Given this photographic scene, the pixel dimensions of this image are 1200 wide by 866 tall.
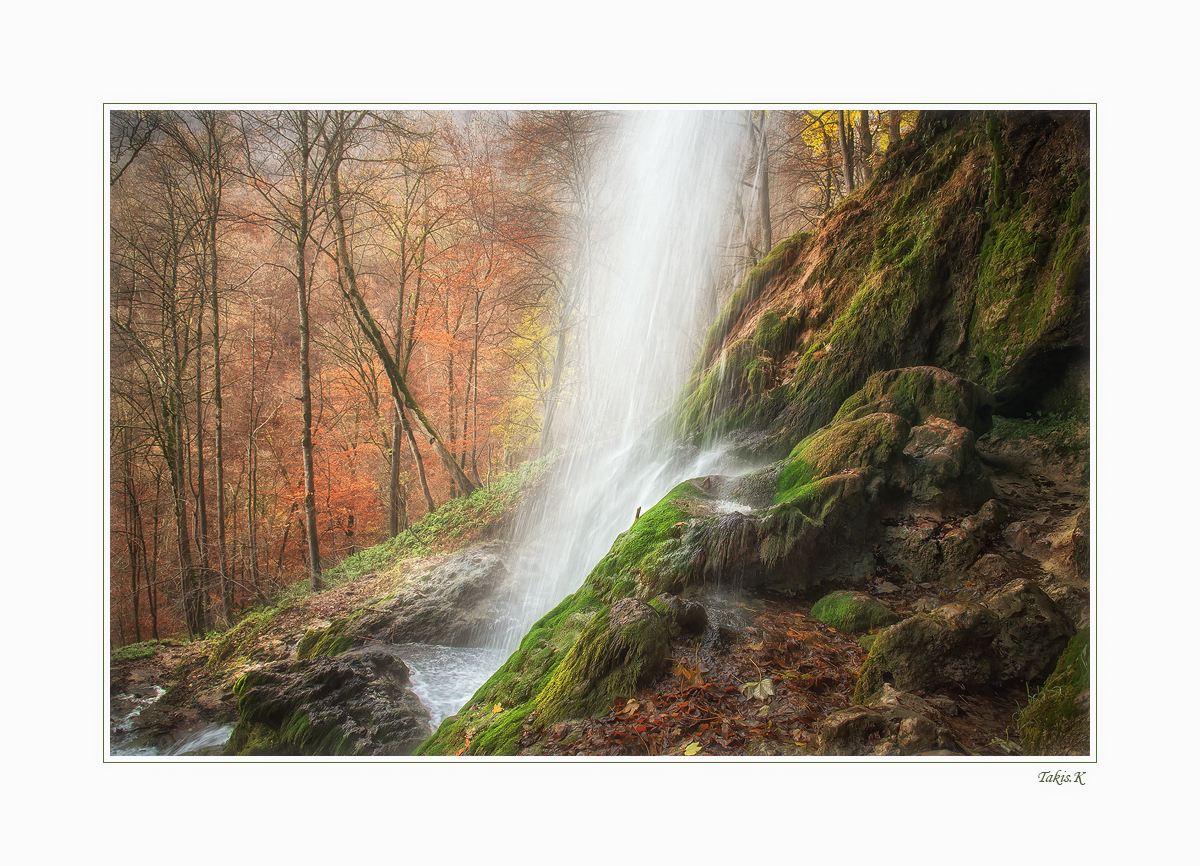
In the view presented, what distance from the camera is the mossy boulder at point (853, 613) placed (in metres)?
2.35

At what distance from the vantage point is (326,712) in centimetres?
274

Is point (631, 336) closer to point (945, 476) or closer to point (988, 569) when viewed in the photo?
point (945, 476)

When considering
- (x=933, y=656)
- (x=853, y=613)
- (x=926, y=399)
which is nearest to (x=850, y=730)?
(x=933, y=656)

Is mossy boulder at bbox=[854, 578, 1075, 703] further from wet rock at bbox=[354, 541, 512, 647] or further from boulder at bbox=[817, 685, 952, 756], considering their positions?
wet rock at bbox=[354, 541, 512, 647]

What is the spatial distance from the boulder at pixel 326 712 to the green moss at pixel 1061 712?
3180 millimetres

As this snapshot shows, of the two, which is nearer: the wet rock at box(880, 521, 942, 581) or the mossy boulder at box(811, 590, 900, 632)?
the mossy boulder at box(811, 590, 900, 632)

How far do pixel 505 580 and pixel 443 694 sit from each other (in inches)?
Answer: 56.6

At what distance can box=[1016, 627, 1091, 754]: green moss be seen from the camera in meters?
1.98

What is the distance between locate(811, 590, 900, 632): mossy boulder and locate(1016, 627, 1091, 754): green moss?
588 millimetres

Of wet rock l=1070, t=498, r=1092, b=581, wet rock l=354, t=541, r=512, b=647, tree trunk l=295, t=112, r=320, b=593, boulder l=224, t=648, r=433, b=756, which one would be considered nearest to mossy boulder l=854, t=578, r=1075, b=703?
wet rock l=1070, t=498, r=1092, b=581

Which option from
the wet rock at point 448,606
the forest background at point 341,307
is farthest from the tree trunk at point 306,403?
the wet rock at point 448,606
